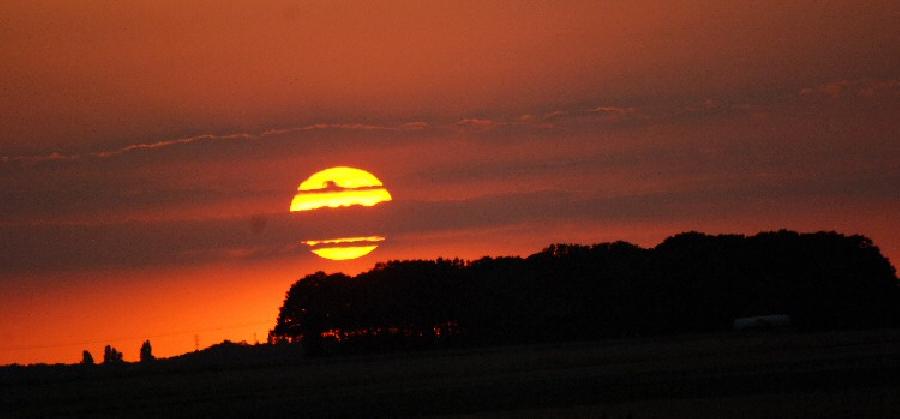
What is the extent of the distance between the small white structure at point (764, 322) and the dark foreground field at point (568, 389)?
37.9 metres

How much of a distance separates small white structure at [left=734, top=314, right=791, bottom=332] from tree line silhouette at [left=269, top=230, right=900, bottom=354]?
2.69 m

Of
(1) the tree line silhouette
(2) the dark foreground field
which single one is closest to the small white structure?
(1) the tree line silhouette

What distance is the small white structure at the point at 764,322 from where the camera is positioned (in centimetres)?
13600

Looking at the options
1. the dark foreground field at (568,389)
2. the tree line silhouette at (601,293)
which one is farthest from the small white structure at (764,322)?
the dark foreground field at (568,389)

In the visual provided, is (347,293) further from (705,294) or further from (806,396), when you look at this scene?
(806,396)

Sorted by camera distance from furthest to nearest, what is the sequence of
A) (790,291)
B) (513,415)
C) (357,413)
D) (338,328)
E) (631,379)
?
(338,328), (790,291), (631,379), (357,413), (513,415)

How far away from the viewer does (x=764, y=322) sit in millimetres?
136250

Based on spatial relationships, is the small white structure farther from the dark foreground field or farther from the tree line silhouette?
the dark foreground field

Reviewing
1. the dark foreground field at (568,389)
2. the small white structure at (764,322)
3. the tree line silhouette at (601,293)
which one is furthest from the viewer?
the tree line silhouette at (601,293)

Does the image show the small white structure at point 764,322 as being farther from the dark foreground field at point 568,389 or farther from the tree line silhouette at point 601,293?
the dark foreground field at point 568,389

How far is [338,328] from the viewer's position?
16462 centimetres

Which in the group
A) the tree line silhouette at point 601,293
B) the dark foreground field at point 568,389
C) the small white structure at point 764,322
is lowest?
the dark foreground field at point 568,389

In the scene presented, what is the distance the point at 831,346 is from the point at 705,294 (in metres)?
62.4

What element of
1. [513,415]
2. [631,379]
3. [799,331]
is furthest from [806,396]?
[799,331]
